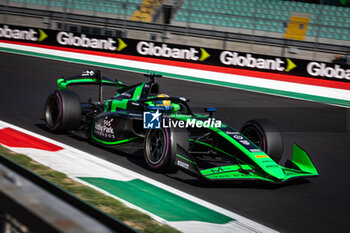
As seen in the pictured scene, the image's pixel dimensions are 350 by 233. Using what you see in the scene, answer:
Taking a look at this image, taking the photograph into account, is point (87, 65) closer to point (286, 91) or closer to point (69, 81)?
point (286, 91)

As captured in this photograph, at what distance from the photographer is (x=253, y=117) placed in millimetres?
11180

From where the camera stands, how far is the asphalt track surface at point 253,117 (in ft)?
17.0

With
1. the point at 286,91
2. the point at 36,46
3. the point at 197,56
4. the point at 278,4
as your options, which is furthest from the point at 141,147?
the point at 278,4

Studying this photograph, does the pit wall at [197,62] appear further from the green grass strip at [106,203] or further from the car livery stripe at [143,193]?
the green grass strip at [106,203]

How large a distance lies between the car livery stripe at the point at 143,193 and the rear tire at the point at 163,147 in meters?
0.28

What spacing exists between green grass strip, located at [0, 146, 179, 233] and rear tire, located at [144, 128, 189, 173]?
119 centimetres

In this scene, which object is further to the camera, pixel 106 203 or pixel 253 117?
pixel 253 117

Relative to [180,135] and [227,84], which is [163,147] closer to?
[180,135]

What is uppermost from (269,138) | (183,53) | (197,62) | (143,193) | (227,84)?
(183,53)

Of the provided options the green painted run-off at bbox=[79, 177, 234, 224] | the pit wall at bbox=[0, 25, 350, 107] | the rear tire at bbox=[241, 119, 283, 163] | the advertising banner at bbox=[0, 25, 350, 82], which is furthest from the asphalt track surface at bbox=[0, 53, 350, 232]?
the advertising banner at bbox=[0, 25, 350, 82]

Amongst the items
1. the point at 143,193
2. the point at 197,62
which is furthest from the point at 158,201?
the point at 197,62

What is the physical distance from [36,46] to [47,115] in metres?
11.6

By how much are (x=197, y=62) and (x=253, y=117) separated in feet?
20.2

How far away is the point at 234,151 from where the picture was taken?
5.89 meters
